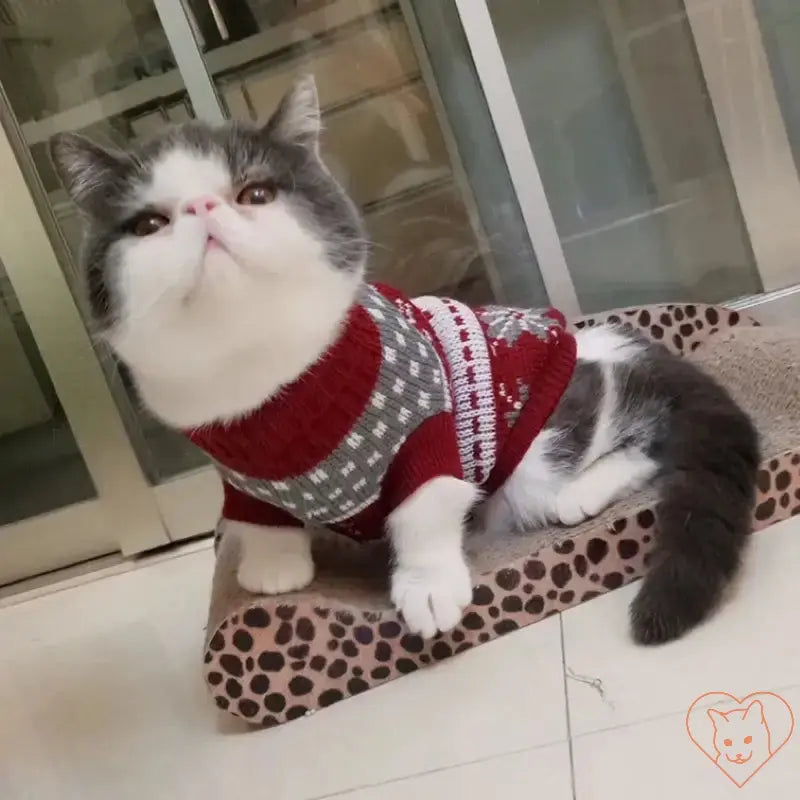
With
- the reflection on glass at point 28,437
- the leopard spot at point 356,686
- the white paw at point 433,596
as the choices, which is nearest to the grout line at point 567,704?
the white paw at point 433,596

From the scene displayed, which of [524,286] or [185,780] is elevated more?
[524,286]

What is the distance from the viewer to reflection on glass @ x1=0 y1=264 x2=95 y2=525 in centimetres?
191

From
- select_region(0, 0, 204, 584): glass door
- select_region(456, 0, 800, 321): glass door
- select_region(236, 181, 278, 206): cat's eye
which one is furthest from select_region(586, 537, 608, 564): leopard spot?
select_region(0, 0, 204, 584): glass door

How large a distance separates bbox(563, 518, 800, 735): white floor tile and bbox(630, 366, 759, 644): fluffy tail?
2 cm

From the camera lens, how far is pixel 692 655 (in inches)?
37.6

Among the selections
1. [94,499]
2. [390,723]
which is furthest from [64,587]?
[390,723]

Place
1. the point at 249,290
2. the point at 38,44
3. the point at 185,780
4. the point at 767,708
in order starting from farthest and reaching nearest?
the point at 38,44 → the point at 185,780 → the point at 249,290 → the point at 767,708

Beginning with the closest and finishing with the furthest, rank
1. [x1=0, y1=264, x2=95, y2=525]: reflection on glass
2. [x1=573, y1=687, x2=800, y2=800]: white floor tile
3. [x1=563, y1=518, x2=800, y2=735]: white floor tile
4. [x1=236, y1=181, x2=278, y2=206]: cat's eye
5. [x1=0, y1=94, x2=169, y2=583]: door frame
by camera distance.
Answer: [x1=573, y1=687, x2=800, y2=800]: white floor tile → [x1=563, y1=518, x2=800, y2=735]: white floor tile → [x1=236, y1=181, x2=278, y2=206]: cat's eye → [x1=0, y1=94, x2=169, y2=583]: door frame → [x1=0, y1=264, x2=95, y2=525]: reflection on glass

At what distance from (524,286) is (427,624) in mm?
949

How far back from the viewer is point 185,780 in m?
1.07

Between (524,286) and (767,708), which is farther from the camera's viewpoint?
(524,286)

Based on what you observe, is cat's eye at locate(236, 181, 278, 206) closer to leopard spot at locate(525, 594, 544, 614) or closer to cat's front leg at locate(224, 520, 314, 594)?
cat's front leg at locate(224, 520, 314, 594)

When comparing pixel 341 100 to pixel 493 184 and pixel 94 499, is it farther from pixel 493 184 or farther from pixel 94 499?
pixel 94 499

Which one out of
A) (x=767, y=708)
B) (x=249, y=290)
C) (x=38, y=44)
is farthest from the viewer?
(x=38, y=44)
